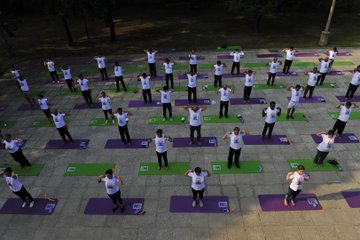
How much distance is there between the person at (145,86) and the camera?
618 inches

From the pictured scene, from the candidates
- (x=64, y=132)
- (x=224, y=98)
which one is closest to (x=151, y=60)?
(x=224, y=98)

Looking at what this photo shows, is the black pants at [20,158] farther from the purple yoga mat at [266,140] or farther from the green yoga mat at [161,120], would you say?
the purple yoga mat at [266,140]

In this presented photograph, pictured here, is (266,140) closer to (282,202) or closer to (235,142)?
(235,142)

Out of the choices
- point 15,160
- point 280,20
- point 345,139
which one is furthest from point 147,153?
point 280,20

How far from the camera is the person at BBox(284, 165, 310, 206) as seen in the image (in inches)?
370

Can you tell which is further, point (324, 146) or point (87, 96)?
point (87, 96)

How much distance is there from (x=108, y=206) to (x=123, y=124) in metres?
3.96

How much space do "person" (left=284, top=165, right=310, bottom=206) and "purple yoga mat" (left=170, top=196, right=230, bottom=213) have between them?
7.71 ft

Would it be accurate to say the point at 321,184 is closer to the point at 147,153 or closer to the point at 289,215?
the point at 289,215

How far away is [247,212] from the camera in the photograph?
10.2m

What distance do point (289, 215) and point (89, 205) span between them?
7.81 meters

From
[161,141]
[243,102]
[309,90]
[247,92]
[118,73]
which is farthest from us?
[118,73]

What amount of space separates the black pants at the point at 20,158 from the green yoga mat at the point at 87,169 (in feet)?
6.65

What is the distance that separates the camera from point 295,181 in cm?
959
